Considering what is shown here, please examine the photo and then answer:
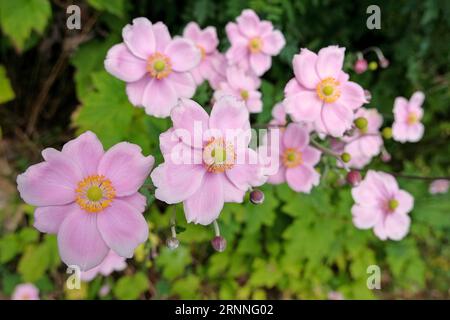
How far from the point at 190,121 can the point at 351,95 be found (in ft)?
2.32

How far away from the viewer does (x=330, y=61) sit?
1.59 m

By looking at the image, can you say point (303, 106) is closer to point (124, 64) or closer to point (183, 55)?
point (183, 55)

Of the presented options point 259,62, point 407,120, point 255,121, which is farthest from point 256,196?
point 407,120

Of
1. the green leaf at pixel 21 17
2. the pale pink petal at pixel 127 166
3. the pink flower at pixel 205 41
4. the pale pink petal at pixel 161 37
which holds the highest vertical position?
the green leaf at pixel 21 17

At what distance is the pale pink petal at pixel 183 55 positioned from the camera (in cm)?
182

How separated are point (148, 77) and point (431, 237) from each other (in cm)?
324

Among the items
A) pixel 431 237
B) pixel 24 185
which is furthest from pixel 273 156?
pixel 431 237

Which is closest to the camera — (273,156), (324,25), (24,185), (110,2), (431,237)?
(24,185)

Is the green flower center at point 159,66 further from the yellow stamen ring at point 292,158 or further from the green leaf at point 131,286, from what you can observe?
the green leaf at point 131,286

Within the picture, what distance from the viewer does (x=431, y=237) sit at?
3768 mm

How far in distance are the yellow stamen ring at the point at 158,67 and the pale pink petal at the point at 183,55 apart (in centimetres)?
3

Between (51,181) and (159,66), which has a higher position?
(159,66)

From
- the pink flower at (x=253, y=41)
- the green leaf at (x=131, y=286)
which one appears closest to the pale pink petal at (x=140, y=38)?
the pink flower at (x=253, y=41)
